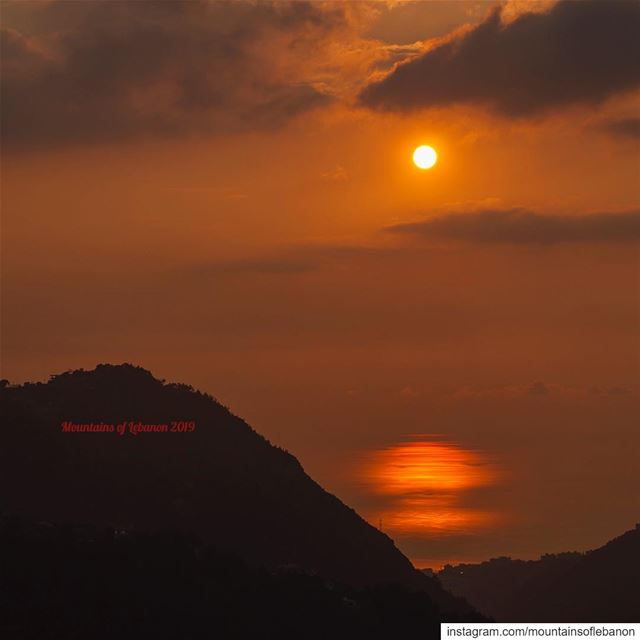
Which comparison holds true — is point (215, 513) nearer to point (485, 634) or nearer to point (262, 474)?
point (262, 474)

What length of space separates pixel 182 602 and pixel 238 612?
227 inches

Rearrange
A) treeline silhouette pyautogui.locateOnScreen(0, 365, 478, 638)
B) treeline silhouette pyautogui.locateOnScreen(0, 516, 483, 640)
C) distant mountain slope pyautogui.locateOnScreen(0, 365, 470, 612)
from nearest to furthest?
1. treeline silhouette pyautogui.locateOnScreen(0, 516, 483, 640)
2. treeline silhouette pyautogui.locateOnScreen(0, 365, 478, 638)
3. distant mountain slope pyautogui.locateOnScreen(0, 365, 470, 612)

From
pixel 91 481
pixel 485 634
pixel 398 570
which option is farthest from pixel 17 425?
pixel 485 634

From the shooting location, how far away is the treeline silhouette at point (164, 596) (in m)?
131

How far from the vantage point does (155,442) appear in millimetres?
188125

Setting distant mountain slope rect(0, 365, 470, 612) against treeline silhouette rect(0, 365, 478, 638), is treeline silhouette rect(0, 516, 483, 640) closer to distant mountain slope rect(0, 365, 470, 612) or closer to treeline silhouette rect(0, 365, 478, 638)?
treeline silhouette rect(0, 365, 478, 638)

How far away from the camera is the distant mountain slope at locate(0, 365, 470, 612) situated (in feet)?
563

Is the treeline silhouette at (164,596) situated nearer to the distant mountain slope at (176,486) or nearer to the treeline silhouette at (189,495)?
the treeline silhouette at (189,495)

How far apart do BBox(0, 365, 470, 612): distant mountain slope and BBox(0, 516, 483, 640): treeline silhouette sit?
1572 centimetres

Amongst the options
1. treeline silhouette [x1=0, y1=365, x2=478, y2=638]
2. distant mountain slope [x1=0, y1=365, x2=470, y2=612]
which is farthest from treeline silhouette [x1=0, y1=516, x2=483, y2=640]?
distant mountain slope [x1=0, y1=365, x2=470, y2=612]

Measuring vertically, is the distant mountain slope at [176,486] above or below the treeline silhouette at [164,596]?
above

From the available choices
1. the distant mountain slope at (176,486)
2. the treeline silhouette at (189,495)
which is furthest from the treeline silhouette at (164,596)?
the distant mountain slope at (176,486)

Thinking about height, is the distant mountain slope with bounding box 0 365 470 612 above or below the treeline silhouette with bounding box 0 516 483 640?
above

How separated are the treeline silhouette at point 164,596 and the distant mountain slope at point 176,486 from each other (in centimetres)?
1572
